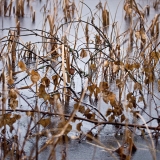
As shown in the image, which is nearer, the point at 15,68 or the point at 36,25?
the point at 15,68

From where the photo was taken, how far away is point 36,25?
484 centimetres

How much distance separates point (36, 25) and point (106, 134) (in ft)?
9.29

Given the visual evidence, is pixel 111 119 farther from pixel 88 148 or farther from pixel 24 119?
pixel 24 119

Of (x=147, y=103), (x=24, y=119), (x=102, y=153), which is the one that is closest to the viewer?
(x=102, y=153)

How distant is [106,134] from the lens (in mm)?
2176

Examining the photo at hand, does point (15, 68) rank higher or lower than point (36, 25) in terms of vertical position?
lower

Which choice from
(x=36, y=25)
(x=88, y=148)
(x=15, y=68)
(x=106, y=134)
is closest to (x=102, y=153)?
(x=88, y=148)

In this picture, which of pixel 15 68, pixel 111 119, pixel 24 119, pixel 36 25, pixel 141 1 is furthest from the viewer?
pixel 141 1

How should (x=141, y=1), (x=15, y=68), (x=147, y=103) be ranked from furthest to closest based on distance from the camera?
(x=141, y=1) < (x=15, y=68) < (x=147, y=103)

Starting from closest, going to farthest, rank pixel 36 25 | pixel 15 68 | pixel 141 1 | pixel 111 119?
pixel 111 119 < pixel 15 68 < pixel 36 25 < pixel 141 1

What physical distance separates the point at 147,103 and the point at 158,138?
49cm

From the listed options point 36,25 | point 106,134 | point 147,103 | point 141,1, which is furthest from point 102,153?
point 141,1

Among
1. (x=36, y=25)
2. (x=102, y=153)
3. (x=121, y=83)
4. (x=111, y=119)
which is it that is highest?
(x=36, y=25)

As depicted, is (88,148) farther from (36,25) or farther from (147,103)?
(36,25)
